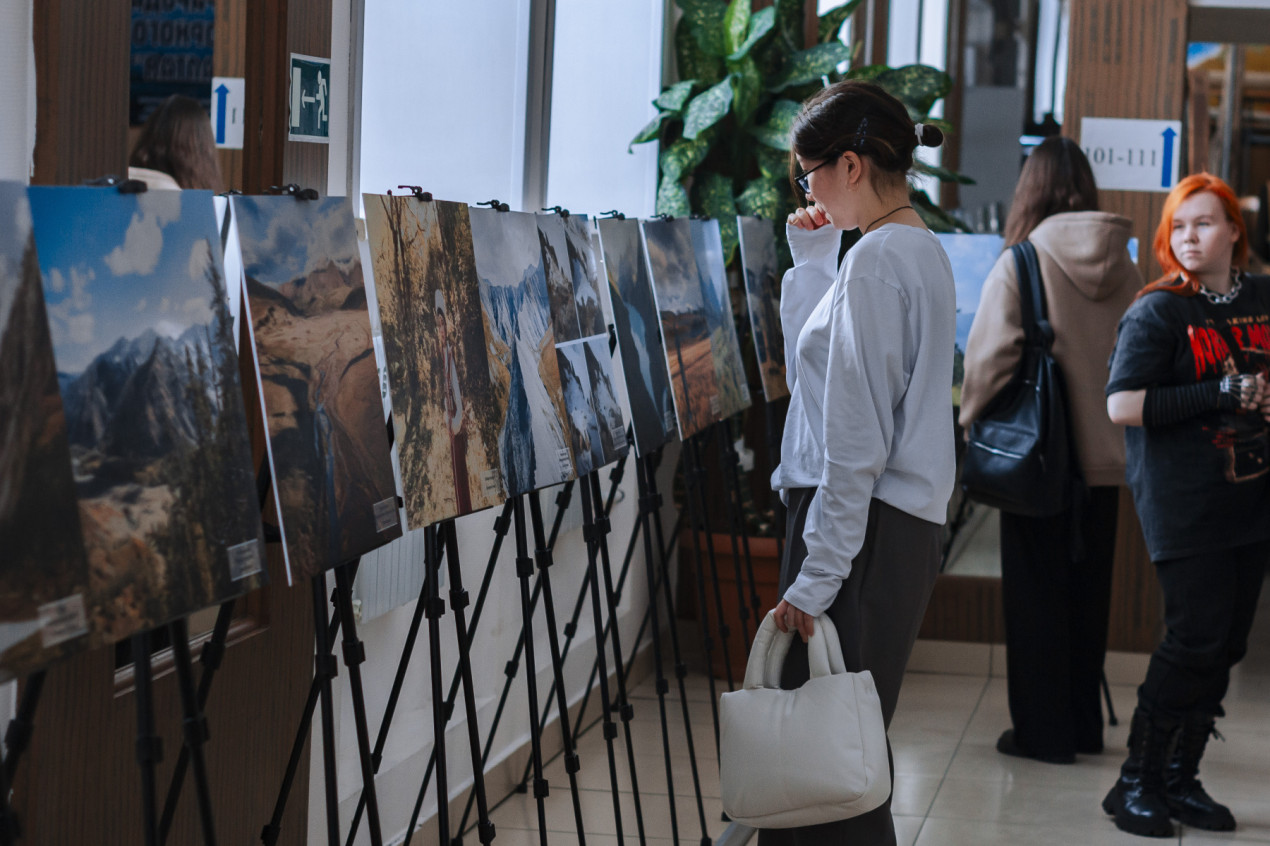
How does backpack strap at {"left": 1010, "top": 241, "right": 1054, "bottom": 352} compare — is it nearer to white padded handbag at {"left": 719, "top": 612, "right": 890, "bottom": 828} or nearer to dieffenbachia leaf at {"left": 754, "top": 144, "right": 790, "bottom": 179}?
dieffenbachia leaf at {"left": 754, "top": 144, "right": 790, "bottom": 179}

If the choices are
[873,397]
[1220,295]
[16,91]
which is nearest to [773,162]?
[1220,295]

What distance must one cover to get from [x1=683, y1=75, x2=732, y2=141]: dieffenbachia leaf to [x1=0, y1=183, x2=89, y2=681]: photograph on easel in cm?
318

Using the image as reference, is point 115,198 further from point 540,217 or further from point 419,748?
point 419,748

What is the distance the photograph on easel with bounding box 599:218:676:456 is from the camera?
2.78 m

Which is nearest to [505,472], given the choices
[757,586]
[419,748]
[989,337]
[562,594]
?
[419,748]

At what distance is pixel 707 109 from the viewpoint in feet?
14.0

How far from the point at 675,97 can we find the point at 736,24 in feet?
1.08

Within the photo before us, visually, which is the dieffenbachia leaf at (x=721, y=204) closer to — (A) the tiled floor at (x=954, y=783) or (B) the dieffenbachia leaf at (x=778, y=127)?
(B) the dieffenbachia leaf at (x=778, y=127)

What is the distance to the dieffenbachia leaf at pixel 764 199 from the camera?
438 cm

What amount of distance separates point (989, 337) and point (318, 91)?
2.23 meters

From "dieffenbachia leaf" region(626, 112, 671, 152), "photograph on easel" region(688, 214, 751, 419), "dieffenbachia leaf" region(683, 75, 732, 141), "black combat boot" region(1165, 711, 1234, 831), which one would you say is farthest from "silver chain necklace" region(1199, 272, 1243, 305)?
"dieffenbachia leaf" region(626, 112, 671, 152)

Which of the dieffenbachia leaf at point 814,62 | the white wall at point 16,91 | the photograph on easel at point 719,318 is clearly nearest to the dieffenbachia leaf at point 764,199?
the dieffenbachia leaf at point 814,62

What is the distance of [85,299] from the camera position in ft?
4.27

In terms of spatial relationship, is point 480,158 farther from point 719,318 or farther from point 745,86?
point 745,86
